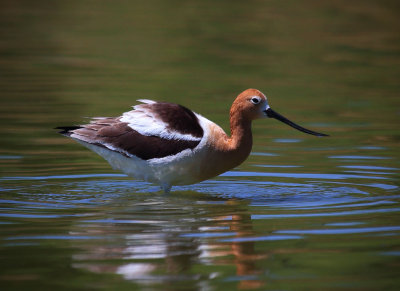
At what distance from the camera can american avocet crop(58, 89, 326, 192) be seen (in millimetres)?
10797

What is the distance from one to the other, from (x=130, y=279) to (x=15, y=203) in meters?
3.17

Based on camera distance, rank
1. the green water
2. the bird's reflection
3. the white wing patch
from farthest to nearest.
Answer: the white wing patch < the green water < the bird's reflection

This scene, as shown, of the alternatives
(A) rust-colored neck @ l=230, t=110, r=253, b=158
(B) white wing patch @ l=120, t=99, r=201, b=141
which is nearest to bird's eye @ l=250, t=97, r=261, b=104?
(A) rust-colored neck @ l=230, t=110, r=253, b=158

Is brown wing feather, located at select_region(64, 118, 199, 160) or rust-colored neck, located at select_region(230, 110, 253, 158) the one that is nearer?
brown wing feather, located at select_region(64, 118, 199, 160)

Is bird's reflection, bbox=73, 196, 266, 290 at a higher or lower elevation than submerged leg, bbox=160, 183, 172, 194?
lower

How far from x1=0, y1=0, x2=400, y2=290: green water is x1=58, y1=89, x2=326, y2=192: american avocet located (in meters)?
0.36

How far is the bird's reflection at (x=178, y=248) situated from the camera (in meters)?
7.73

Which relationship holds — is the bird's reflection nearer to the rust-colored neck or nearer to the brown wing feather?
the brown wing feather

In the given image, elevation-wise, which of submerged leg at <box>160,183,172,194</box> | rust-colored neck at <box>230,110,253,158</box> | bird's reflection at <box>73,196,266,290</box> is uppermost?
rust-colored neck at <box>230,110,253,158</box>

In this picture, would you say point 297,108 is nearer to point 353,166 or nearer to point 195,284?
point 353,166

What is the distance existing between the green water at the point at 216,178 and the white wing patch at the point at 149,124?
0.76 m

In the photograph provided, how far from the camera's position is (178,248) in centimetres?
857

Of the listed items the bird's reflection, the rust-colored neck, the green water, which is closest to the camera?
the bird's reflection

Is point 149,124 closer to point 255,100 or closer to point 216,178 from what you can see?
point 255,100
